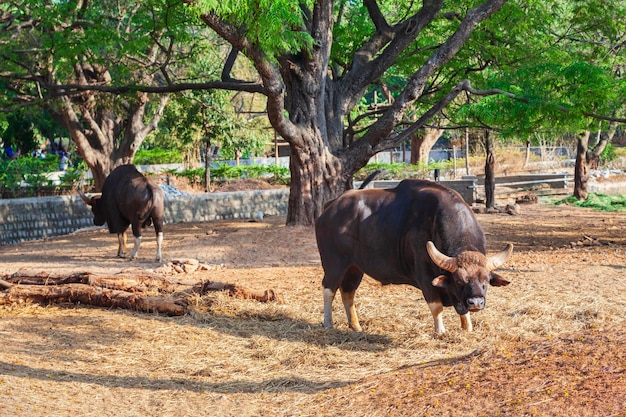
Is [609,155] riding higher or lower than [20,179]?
lower

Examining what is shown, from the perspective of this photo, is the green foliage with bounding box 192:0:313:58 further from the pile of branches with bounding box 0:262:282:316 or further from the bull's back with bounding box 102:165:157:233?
the pile of branches with bounding box 0:262:282:316

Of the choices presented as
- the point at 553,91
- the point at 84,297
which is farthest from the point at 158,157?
the point at 84,297

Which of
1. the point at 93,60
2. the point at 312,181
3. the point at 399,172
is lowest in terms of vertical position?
the point at 399,172

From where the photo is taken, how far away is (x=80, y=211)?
71.3 ft

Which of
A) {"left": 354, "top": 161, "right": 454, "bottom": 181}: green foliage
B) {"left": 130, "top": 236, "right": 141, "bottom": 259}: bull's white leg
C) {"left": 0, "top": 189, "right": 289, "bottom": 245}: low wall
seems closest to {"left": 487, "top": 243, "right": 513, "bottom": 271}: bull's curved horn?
{"left": 130, "top": 236, "right": 141, "bottom": 259}: bull's white leg

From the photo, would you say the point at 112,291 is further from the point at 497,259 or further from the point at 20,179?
the point at 20,179

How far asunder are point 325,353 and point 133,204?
317 inches

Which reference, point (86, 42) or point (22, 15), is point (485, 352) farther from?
point (22, 15)

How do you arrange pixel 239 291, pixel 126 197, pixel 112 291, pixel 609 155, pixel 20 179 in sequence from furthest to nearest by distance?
pixel 609 155 → pixel 20 179 → pixel 126 197 → pixel 239 291 → pixel 112 291

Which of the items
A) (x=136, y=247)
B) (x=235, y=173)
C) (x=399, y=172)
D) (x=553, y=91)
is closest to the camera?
(x=136, y=247)

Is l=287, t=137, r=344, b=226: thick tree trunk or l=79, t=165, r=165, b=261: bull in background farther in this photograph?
l=287, t=137, r=344, b=226: thick tree trunk

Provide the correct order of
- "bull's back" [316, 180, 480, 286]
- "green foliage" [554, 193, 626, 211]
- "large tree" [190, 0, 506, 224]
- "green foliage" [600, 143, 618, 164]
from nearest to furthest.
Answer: "bull's back" [316, 180, 480, 286] → "large tree" [190, 0, 506, 224] → "green foliage" [554, 193, 626, 211] → "green foliage" [600, 143, 618, 164]

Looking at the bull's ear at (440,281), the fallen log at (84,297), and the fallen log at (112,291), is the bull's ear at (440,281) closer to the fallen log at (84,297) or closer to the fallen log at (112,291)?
the fallen log at (112,291)

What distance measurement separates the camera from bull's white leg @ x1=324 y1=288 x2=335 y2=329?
938 centimetres
